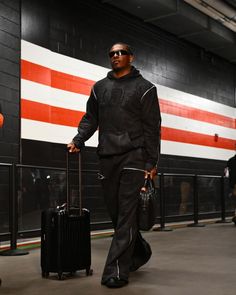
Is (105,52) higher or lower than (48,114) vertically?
higher

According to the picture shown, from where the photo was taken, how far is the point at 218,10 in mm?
9234

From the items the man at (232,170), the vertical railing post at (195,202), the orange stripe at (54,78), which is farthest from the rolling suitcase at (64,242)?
the man at (232,170)

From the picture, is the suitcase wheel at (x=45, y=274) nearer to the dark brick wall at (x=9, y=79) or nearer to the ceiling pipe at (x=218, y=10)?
the dark brick wall at (x=9, y=79)

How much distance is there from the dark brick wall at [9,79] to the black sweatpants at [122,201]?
3198 mm

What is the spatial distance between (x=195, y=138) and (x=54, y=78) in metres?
4.42

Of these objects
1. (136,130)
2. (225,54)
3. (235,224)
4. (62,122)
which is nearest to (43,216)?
(136,130)

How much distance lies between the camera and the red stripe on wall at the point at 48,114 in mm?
6730

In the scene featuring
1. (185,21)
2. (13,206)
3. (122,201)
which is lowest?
(13,206)

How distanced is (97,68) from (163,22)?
1.93 m

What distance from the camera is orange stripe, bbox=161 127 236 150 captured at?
32.4ft

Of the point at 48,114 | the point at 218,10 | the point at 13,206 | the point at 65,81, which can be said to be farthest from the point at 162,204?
the point at 218,10

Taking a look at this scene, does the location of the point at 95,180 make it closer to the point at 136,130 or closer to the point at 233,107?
the point at 136,130

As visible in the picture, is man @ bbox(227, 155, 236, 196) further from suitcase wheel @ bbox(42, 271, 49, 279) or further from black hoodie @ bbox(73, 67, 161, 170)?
suitcase wheel @ bbox(42, 271, 49, 279)

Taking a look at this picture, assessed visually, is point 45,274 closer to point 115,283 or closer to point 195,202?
point 115,283
